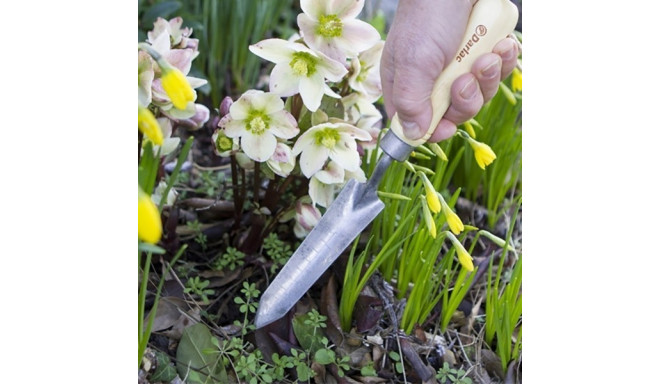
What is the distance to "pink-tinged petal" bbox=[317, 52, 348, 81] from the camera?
1.08 m

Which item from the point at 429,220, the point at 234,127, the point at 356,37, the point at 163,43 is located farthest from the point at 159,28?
the point at 429,220

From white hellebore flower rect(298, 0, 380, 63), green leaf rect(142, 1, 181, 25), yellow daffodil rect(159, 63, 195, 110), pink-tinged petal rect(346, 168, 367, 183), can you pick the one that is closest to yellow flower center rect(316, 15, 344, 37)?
white hellebore flower rect(298, 0, 380, 63)

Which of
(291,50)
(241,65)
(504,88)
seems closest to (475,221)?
(504,88)

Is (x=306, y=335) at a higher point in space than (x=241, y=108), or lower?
lower

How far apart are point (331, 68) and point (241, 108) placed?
0.15 meters

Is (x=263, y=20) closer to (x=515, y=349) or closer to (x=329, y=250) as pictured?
(x=329, y=250)

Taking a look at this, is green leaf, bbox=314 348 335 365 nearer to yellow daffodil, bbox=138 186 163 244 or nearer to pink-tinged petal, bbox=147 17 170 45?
yellow daffodil, bbox=138 186 163 244

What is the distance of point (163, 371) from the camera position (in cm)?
105

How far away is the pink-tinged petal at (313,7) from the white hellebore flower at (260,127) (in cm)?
14

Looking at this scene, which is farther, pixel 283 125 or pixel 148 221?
pixel 283 125

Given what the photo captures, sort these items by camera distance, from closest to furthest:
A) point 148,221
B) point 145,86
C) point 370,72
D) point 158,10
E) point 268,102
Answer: point 148,221 < point 145,86 < point 268,102 < point 370,72 < point 158,10

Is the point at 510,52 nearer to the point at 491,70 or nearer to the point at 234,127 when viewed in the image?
the point at 491,70

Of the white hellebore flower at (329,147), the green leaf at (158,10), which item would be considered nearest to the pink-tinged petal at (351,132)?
the white hellebore flower at (329,147)

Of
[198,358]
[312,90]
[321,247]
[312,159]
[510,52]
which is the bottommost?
[198,358]
